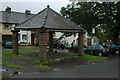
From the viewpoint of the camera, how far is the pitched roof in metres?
18.4

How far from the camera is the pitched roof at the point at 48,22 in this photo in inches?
726

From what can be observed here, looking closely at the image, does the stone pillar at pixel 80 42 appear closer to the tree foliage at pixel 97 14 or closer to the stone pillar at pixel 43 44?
the stone pillar at pixel 43 44

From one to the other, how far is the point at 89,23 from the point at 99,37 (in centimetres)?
3668

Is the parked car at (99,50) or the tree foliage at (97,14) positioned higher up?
the tree foliage at (97,14)

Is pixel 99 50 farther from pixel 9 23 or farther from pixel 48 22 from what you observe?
pixel 9 23

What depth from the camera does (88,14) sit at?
104 feet

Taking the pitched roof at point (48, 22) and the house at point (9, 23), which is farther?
the house at point (9, 23)

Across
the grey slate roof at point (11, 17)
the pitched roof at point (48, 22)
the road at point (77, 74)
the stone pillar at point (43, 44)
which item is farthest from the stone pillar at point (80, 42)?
the grey slate roof at point (11, 17)

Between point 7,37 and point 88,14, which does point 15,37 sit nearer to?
point 88,14

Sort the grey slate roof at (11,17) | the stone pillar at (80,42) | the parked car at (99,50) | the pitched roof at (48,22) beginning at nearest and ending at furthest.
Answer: the pitched roof at (48,22) < the stone pillar at (80,42) < the parked car at (99,50) < the grey slate roof at (11,17)

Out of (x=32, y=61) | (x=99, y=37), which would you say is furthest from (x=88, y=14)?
(x=99, y=37)

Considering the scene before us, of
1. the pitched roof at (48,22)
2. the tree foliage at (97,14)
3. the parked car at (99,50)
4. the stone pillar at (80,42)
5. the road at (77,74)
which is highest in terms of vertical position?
the tree foliage at (97,14)

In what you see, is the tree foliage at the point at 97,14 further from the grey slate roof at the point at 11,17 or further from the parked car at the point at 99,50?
the grey slate roof at the point at 11,17

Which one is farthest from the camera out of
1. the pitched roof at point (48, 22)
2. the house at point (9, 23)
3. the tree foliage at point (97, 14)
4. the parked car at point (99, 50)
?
the house at point (9, 23)
